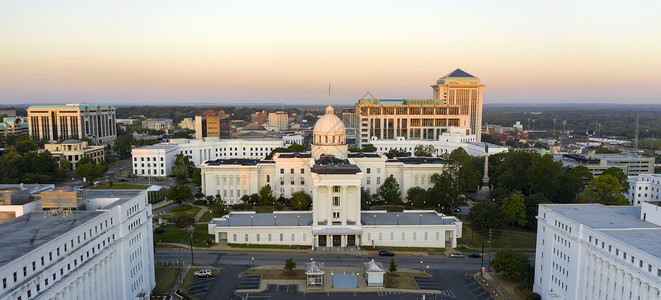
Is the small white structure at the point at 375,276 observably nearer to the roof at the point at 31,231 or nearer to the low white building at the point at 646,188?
the roof at the point at 31,231

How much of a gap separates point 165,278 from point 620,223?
55288mm

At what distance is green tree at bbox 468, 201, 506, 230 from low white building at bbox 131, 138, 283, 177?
90776 millimetres

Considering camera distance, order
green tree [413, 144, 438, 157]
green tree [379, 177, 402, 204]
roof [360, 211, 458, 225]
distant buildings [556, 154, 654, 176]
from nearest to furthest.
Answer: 1. roof [360, 211, 458, 225]
2. green tree [379, 177, 402, 204]
3. distant buildings [556, 154, 654, 176]
4. green tree [413, 144, 438, 157]

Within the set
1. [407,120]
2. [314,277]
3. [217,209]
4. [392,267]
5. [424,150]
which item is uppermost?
[407,120]

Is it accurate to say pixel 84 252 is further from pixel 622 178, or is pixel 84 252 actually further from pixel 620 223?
pixel 622 178

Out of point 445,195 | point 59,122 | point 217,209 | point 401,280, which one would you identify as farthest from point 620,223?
point 59,122

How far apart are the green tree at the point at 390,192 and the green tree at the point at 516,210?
897 inches

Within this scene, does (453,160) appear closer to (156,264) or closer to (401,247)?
(401,247)

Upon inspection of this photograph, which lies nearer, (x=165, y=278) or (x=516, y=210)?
(x=165, y=278)

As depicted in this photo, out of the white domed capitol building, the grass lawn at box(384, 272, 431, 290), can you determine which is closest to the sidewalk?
the grass lawn at box(384, 272, 431, 290)

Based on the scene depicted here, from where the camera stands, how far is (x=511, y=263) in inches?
2210

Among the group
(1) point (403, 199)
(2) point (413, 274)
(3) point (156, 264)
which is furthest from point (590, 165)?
(3) point (156, 264)

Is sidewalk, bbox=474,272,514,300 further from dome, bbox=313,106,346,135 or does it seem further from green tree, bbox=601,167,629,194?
dome, bbox=313,106,346,135

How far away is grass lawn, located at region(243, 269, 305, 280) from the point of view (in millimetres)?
58575
